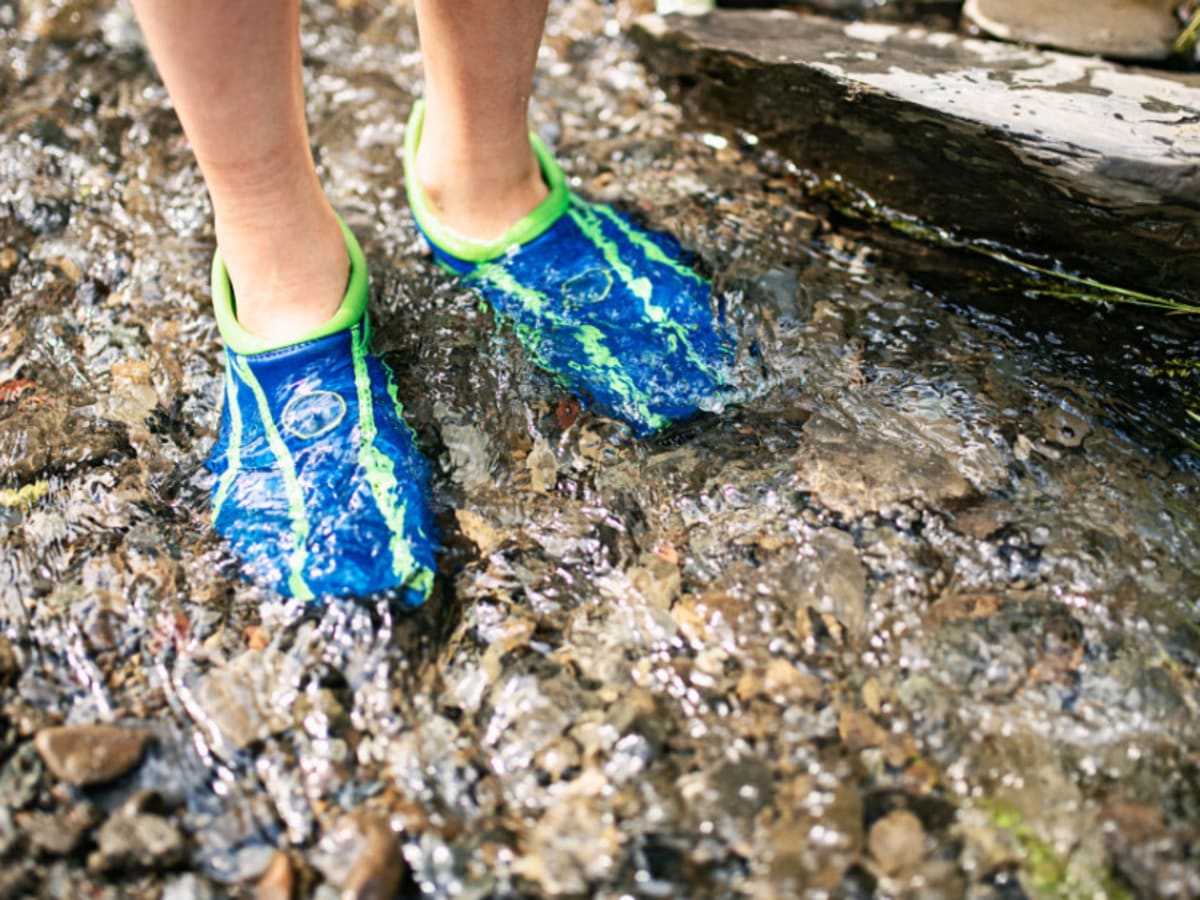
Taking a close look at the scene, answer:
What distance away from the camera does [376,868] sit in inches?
55.6

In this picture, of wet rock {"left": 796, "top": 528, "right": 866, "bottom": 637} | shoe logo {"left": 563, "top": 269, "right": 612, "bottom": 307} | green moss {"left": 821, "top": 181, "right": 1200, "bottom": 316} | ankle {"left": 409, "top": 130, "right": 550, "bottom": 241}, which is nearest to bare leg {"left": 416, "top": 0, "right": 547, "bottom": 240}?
ankle {"left": 409, "top": 130, "right": 550, "bottom": 241}

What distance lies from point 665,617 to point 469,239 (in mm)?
1036

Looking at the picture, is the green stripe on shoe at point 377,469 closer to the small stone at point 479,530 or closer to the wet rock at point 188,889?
the small stone at point 479,530

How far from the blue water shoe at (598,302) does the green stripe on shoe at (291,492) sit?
58 cm

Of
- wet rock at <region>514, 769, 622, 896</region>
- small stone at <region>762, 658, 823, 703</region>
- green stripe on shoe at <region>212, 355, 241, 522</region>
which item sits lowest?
wet rock at <region>514, 769, 622, 896</region>

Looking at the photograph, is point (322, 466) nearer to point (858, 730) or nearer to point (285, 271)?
point (285, 271)

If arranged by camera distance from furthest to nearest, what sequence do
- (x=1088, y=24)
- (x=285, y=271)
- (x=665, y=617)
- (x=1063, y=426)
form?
(x=1088, y=24) → (x=1063, y=426) → (x=285, y=271) → (x=665, y=617)

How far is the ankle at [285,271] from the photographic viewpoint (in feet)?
5.83

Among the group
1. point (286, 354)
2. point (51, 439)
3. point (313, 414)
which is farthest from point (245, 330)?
point (51, 439)

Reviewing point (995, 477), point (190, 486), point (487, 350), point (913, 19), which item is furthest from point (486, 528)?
point (913, 19)

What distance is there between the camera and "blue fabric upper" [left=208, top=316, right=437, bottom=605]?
1.71m

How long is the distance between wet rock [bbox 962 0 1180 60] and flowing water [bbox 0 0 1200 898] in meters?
0.93

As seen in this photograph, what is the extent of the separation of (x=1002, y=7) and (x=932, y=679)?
2206 millimetres

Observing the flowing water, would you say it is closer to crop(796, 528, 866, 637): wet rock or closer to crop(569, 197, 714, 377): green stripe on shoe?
crop(796, 528, 866, 637): wet rock
